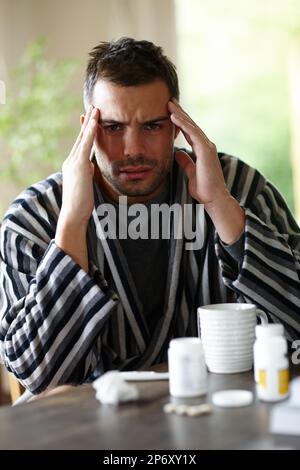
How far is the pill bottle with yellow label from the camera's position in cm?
129

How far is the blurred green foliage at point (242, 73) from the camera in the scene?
3.96m

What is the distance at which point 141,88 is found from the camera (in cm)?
184

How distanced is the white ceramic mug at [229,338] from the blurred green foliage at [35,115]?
94.6 inches

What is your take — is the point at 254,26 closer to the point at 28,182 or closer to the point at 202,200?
the point at 28,182

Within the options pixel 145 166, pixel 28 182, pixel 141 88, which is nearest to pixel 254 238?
pixel 145 166

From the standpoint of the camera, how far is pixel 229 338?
58.5 inches

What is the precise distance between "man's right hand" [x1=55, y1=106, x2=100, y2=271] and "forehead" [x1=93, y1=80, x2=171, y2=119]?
29 mm

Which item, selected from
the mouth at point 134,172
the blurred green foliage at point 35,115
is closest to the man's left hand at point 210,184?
the mouth at point 134,172

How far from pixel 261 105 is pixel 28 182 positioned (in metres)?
1.15

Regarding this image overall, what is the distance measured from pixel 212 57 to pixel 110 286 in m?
2.41

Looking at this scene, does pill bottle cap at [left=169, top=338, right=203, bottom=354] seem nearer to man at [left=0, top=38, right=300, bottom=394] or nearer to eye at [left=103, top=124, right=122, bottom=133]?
man at [left=0, top=38, right=300, bottom=394]

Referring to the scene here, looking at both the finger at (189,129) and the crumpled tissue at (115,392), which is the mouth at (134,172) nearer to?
the finger at (189,129)

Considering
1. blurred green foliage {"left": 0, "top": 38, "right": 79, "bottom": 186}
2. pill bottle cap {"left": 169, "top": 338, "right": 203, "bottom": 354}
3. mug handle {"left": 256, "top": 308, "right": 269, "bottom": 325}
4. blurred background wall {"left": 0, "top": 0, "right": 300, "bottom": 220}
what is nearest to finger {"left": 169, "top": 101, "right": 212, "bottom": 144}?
mug handle {"left": 256, "top": 308, "right": 269, "bottom": 325}

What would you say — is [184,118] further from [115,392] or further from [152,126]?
[115,392]
